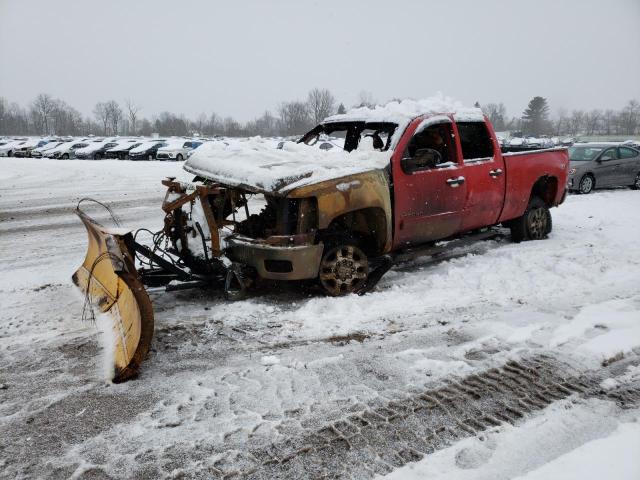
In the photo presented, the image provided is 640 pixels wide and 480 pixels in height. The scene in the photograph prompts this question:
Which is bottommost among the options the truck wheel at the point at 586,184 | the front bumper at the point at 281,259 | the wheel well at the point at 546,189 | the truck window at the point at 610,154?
the truck wheel at the point at 586,184

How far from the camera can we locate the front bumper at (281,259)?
468 centimetres

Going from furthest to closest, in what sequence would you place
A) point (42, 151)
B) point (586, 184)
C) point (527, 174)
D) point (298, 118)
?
1. point (298, 118)
2. point (42, 151)
3. point (586, 184)
4. point (527, 174)

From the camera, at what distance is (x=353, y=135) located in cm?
649

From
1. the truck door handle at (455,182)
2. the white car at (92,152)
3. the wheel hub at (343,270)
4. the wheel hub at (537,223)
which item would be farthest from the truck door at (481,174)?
the white car at (92,152)

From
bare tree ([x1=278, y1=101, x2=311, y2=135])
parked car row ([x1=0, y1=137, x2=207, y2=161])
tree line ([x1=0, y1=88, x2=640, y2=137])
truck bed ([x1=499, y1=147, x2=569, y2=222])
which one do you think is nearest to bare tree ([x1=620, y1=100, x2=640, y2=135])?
tree line ([x1=0, y1=88, x2=640, y2=137])

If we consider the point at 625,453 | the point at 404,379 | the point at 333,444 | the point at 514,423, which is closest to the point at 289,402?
the point at 333,444

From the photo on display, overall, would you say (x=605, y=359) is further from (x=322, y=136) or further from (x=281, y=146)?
(x=322, y=136)

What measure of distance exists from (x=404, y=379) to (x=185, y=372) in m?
1.59

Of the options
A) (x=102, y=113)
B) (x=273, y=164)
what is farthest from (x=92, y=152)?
(x=102, y=113)

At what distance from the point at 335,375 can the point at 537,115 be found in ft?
376

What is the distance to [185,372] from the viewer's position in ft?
12.1

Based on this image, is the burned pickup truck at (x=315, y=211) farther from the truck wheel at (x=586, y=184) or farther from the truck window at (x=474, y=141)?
the truck wheel at (x=586, y=184)

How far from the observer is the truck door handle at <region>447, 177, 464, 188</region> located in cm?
580

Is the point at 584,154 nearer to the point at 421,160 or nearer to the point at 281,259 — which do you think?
the point at 421,160
